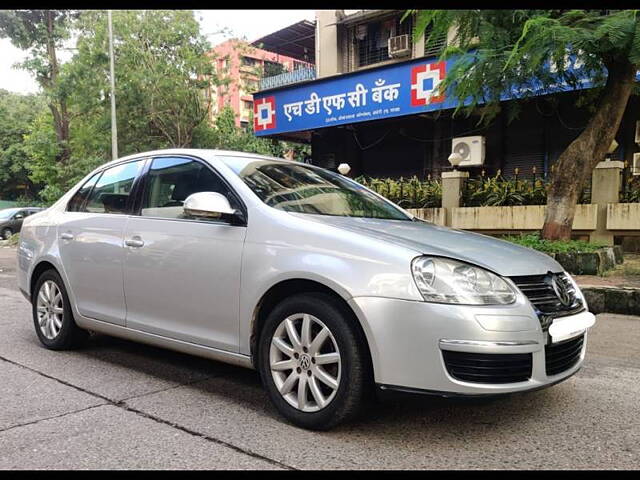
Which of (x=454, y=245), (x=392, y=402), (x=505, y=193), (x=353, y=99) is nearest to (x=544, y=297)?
(x=454, y=245)

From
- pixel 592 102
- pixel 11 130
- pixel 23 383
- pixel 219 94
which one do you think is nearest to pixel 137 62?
pixel 219 94

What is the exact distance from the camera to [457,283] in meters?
2.79

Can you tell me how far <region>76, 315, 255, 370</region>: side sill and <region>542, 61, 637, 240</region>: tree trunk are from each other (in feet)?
22.4

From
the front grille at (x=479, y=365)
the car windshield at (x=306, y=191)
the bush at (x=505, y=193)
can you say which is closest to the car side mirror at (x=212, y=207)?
the car windshield at (x=306, y=191)

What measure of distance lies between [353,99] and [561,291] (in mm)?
12608

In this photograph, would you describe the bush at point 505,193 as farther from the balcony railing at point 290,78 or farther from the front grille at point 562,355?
the front grille at point 562,355

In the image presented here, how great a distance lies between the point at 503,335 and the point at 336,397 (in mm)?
900

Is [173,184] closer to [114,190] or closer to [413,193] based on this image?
[114,190]

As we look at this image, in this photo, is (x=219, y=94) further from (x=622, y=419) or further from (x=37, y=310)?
(x=622, y=419)

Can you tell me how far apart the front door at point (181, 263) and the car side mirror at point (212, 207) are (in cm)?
7

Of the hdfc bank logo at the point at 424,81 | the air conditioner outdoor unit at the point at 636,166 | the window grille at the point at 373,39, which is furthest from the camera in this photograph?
the window grille at the point at 373,39

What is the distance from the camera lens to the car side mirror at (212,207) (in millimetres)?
3389

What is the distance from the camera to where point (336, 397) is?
2.90 meters

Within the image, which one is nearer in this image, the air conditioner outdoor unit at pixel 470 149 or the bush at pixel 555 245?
the bush at pixel 555 245
